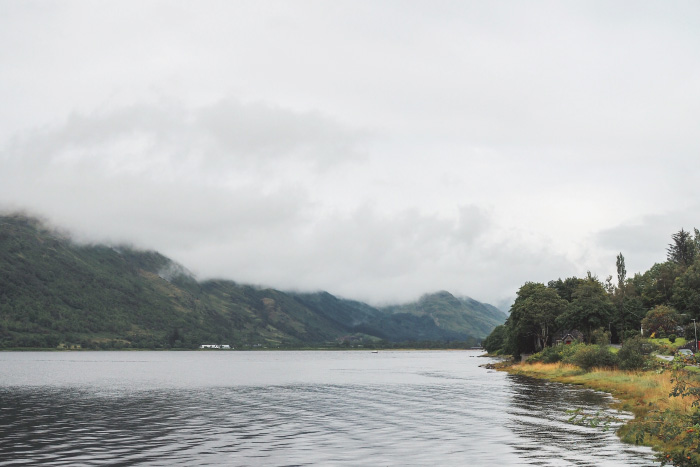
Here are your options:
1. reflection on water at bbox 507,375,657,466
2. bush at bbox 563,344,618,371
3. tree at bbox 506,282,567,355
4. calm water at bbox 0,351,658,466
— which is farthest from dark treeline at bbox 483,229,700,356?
reflection on water at bbox 507,375,657,466

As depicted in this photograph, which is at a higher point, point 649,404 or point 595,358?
point 595,358

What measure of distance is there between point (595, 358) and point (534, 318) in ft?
191

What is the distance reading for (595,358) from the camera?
Answer: 378ft

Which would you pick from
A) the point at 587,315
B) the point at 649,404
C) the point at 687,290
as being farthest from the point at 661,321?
the point at 649,404

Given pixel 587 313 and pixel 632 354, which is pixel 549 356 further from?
pixel 632 354

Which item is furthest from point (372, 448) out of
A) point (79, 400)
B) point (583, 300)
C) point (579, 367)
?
point (583, 300)

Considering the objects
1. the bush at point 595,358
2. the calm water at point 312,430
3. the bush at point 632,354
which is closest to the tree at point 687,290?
the bush at point 595,358

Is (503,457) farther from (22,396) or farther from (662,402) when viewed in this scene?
(22,396)

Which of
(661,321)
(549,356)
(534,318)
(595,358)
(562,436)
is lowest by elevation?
(562,436)

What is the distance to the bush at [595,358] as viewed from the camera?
112 metres

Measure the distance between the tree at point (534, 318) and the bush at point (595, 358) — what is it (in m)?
49.6

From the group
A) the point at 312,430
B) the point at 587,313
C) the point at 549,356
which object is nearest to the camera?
the point at 312,430

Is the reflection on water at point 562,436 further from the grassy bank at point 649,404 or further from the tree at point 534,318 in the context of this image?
the tree at point 534,318

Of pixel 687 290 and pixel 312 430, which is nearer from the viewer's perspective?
pixel 312 430
